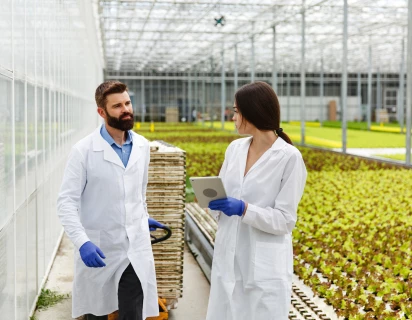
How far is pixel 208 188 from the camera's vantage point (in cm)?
322

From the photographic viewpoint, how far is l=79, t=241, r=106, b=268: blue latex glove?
11.3 ft

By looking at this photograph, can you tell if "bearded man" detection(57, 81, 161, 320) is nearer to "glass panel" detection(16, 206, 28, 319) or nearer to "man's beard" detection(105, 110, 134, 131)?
"man's beard" detection(105, 110, 134, 131)

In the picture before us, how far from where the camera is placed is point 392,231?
26.7 ft

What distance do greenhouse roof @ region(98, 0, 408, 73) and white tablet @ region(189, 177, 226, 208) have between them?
1886cm

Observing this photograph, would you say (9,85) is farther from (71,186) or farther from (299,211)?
(299,211)

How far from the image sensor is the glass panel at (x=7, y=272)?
372 centimetres

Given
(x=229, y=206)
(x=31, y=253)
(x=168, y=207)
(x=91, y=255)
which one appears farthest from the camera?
(x=168, y=207)

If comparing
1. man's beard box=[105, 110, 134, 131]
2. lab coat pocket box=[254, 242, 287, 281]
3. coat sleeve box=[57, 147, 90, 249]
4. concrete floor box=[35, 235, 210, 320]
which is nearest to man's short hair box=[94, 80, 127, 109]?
man's beard box=[105, 110, 134, 131]

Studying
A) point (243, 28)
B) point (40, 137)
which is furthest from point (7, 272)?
point (243, 28)

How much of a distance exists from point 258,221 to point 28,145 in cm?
248

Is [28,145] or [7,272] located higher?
[28,145]

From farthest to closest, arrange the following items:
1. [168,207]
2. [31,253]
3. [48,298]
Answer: [48,298]
[168,207]
[31,253]

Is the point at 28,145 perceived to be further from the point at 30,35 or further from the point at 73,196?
the point at 73,196

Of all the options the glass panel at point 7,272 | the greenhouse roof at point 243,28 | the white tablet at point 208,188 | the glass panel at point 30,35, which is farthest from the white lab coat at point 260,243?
the greenhouse roof at point 243,28
